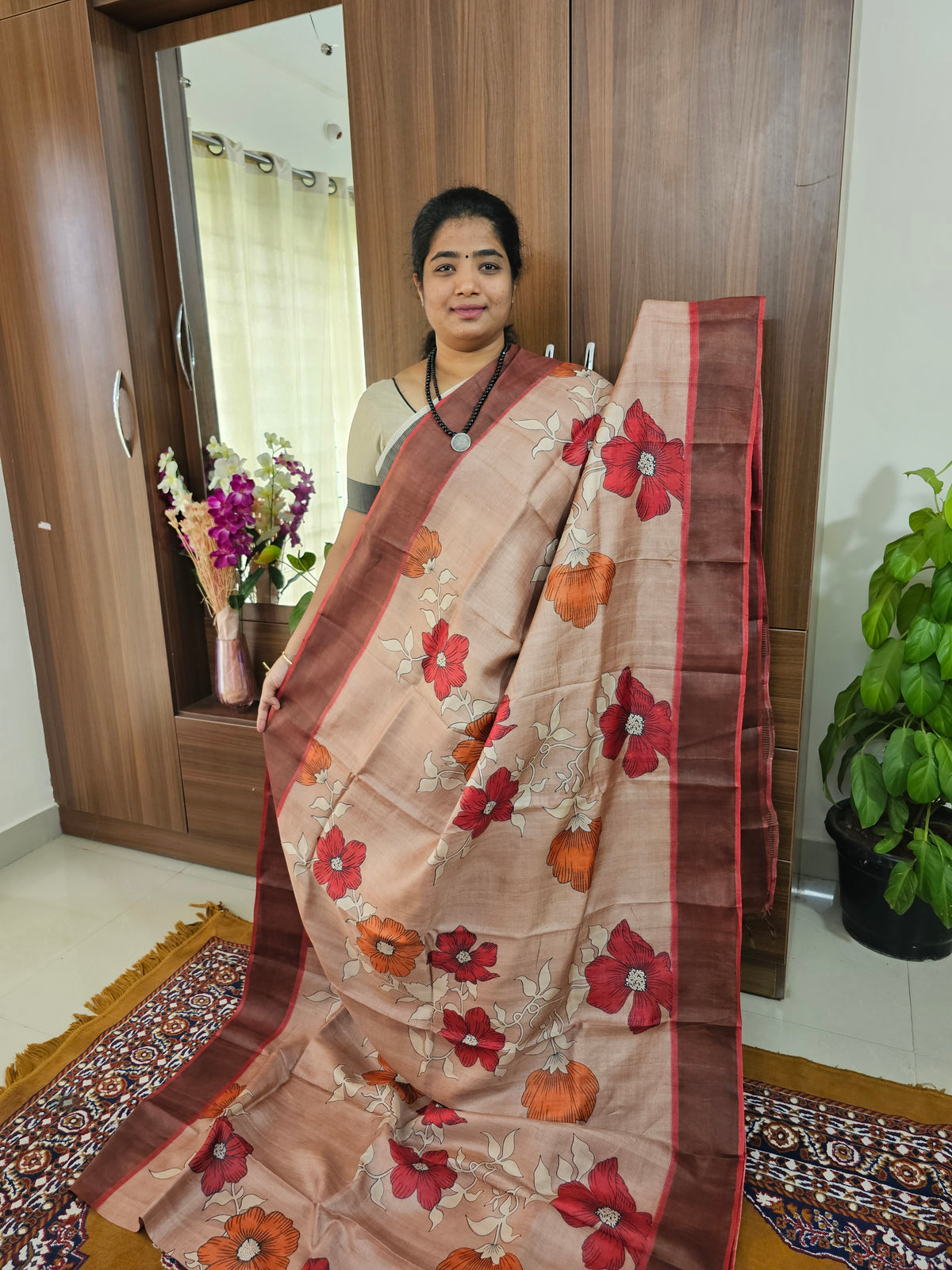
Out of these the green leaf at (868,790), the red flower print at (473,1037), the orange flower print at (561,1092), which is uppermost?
the green leaf at (868,790)

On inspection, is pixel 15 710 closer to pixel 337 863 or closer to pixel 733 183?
pixel 337 863

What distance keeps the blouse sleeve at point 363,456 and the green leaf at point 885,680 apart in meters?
1.04

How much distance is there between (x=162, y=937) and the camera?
6.61 ft

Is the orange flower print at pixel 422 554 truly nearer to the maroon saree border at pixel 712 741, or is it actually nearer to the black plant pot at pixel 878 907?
the maroon saree border at pixel 712 741

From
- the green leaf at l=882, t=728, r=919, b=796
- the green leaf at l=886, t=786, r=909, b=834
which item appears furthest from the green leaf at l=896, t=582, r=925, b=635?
the green leaf at l=886, t=786, r=909, b=834

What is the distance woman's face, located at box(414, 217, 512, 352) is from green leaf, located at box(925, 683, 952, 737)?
1.09 meters

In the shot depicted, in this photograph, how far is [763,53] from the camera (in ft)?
4.57

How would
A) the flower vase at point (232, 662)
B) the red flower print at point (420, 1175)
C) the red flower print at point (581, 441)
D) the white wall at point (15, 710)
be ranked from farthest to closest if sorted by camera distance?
the white wall at point (15, 710)
the flower vase at point (232, 662)
the red flower print at point (581, 441)
the red flower print at point (420, 1175)

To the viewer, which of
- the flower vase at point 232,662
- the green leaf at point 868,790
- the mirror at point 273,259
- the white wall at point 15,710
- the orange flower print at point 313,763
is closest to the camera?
the orange flower print at point 313,763

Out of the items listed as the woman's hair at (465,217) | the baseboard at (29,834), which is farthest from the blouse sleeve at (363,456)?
the baseboard at (29,834)

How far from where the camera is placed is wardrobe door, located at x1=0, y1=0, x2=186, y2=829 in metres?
1.98

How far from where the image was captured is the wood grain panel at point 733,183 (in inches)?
54.7

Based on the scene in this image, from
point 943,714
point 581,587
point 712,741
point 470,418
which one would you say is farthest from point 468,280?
point 943,714

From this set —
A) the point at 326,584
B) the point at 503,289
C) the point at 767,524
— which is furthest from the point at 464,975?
the point at 503,289
